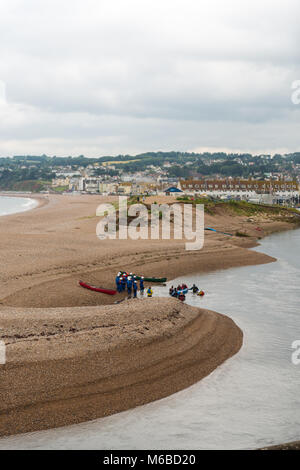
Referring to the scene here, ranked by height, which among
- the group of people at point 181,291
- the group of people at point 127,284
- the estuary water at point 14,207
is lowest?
the group of people at point 181,291

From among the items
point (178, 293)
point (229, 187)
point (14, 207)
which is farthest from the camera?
point (229, 187)

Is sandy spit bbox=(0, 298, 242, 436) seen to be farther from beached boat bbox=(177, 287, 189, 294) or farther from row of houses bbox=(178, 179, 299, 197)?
row of houses bbox=(178, 179, 299, 197)

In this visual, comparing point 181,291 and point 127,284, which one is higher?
point 127,284

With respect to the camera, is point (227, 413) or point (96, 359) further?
point (96, 359)

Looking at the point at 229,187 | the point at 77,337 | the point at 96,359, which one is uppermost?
the point at 229,187

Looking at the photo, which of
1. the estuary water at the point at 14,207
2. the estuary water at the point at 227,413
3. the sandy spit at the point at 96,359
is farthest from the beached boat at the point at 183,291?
the estuary water at the point at 14,207

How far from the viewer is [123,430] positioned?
14.0 meters

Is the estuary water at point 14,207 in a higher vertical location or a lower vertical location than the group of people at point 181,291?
higher

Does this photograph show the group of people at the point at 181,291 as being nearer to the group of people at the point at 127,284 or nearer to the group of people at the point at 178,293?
the group of people at the point at 178,293

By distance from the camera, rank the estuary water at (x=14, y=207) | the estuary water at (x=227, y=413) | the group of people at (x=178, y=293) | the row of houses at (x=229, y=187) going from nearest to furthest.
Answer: the estuary water at (x=227, y=413), the group of people at (x=178, y=293), the estuary water at (x=14, y=207), the row of houses at (x=229, y=187)

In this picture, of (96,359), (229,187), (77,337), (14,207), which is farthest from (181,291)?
(229,187)

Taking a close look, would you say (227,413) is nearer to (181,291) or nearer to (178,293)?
(178,293)

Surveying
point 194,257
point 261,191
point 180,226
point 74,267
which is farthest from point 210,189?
point 74,267
